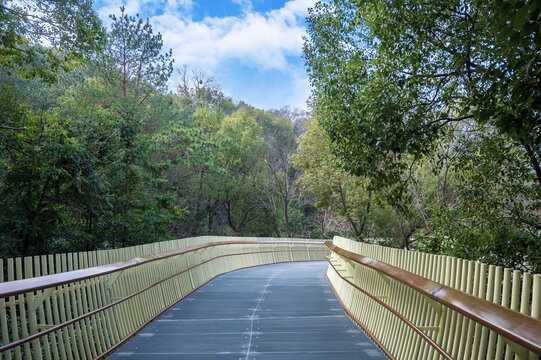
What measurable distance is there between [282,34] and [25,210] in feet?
264

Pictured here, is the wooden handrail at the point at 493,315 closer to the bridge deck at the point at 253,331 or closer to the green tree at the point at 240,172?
the bridge deck at the point at 253,331

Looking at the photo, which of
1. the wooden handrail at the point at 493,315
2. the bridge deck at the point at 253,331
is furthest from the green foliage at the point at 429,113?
the bridge deck at the point at 253,331

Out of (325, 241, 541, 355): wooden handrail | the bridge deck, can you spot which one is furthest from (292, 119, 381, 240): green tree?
(325, 241, 541, 355): wooden handrail

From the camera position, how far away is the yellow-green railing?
4.41 metres

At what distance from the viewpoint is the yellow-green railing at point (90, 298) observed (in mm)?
4410

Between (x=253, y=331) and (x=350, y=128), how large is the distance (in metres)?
4.40

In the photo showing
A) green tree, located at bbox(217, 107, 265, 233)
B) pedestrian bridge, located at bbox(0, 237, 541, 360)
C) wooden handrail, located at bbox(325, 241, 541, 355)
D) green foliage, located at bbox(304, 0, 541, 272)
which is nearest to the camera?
wooden handrail, located at bbox(325, 241, 541, 355)

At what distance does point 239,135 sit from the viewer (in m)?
45.2

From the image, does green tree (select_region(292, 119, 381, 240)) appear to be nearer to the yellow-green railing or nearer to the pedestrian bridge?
the yellow-green railing

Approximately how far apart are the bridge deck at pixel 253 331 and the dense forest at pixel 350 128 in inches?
105

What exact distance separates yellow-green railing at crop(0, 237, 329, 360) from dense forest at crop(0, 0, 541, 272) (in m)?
4.09

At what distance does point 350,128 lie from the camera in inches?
381

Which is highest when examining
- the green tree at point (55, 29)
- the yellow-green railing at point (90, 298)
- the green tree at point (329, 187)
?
the green tree at point (55, 29)

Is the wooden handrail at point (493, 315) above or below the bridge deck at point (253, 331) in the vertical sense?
above
